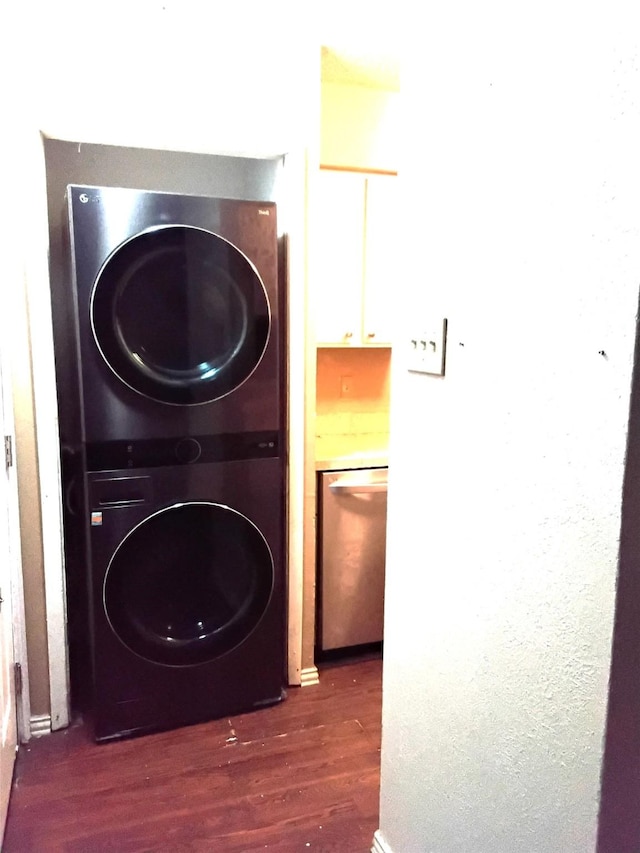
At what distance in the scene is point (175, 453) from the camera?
209 cm

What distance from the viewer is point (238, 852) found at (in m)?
1.67

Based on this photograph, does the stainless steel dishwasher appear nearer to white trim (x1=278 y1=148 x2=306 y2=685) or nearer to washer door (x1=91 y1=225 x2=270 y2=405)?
white trim (x1=278 y1=148 x2=306 y2=685)

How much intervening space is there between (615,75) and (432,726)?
1169mm

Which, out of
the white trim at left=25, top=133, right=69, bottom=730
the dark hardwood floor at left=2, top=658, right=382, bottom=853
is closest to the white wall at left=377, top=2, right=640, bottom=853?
the dark hardwood floor at left=2, top=658, right=382, bottom=853

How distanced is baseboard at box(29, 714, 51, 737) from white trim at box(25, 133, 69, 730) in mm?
19

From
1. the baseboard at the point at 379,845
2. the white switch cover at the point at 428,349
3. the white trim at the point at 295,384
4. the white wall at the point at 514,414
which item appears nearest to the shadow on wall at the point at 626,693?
the white wall at the point at 514,414

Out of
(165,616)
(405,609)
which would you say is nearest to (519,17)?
(405,609)

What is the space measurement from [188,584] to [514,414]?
4.92 feet

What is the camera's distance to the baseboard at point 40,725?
2145 millimetres

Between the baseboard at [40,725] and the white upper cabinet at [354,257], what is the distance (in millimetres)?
1648

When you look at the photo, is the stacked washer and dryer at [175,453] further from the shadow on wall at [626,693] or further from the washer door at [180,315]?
the shadow on wall at [626,693]

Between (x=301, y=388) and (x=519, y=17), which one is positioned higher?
(x=519, y=17)

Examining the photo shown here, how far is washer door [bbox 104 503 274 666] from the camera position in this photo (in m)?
2.08

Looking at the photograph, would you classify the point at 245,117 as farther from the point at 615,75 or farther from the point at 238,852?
the point at 238,852
